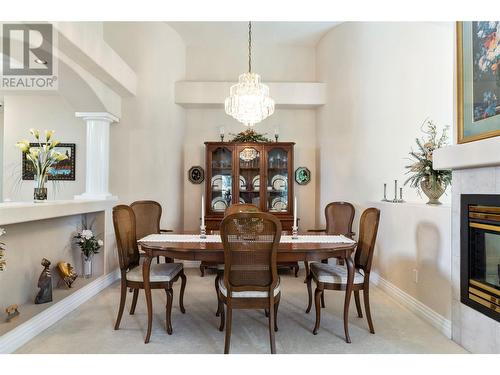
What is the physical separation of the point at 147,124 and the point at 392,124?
3.12m

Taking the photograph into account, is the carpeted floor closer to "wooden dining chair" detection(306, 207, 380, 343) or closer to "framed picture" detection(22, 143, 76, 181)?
"wooden dining chair" detection(306, 207, 380, 343)

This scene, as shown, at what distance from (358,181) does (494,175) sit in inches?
78.2

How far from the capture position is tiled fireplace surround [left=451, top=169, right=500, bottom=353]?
76.1 inches

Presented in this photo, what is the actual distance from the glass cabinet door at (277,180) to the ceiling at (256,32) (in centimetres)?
181

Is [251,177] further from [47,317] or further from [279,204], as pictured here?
[47,317]

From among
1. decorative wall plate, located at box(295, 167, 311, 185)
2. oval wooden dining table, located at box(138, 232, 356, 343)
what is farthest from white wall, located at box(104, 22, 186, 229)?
decorative wall plate, located at box(295, 167, 311, 185)

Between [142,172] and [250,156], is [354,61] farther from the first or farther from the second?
[142,172]

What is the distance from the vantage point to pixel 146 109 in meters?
4.01

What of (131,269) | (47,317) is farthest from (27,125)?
(131,269)

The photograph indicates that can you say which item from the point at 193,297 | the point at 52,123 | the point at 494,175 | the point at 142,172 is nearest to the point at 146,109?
the point at 142,172

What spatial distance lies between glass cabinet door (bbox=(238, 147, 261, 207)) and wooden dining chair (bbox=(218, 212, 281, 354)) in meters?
2.60

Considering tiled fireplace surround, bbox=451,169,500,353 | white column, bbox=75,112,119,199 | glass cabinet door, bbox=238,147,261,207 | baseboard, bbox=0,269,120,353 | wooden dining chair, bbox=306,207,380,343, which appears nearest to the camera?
tiled fireplace surround, bbox=451,169,500,353

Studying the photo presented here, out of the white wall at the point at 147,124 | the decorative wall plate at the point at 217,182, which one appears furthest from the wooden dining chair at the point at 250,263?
the decorative wall plate at the point at 217,182

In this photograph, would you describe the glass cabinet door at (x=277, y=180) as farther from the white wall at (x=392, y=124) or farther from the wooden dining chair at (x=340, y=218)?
the wooden dining chair at (x=340, y=218)
